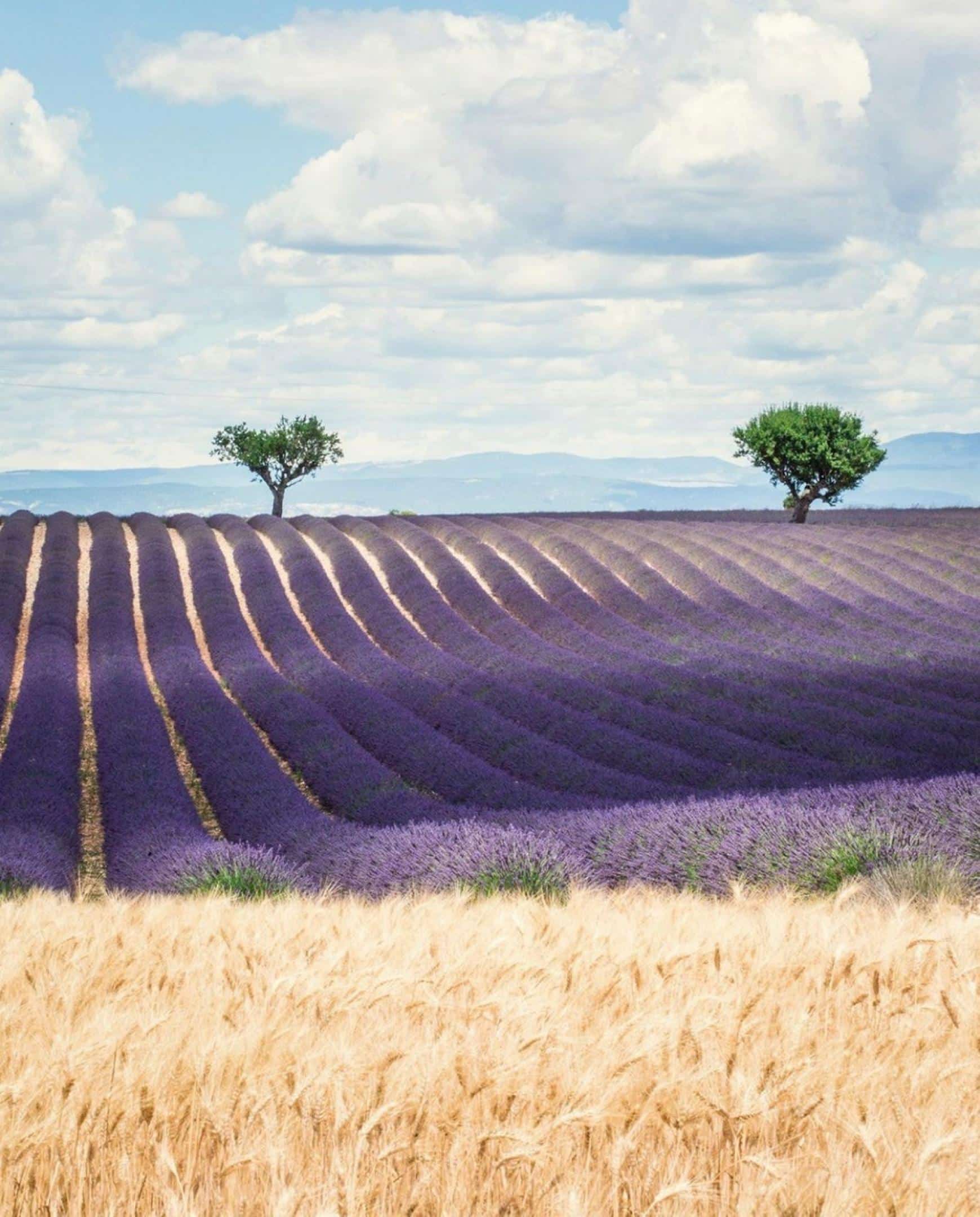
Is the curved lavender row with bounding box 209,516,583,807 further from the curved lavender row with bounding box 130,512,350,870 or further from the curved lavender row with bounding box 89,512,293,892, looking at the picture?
the curved lavender row with bounding box 89,512,293,892

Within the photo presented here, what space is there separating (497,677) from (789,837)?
12177 mm

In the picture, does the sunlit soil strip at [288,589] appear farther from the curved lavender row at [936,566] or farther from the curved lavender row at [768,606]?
the curved lavender row at [936,566]

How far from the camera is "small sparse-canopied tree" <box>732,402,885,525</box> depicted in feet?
136

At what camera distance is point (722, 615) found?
84.6 feet

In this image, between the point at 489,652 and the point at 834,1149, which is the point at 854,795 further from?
the point at 489,652

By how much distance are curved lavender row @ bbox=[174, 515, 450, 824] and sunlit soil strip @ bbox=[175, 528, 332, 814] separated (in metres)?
0.12

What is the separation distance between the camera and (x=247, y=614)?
90.8ft

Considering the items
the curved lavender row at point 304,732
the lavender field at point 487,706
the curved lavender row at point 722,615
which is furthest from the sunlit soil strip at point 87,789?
the curved lavender row at point 722,615

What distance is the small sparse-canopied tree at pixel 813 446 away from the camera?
41.4 meters

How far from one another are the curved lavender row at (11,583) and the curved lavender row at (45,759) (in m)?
0.32

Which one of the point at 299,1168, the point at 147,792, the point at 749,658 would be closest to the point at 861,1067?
the point at 299,1168

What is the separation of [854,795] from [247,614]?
20033 millimetres

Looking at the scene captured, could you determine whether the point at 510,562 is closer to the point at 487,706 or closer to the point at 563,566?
the point at 563,566

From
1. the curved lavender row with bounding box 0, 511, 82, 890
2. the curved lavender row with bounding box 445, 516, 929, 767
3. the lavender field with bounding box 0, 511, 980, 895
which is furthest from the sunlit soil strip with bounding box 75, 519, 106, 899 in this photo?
the curved lavender row with bounding box 445, 516, 929, 767
